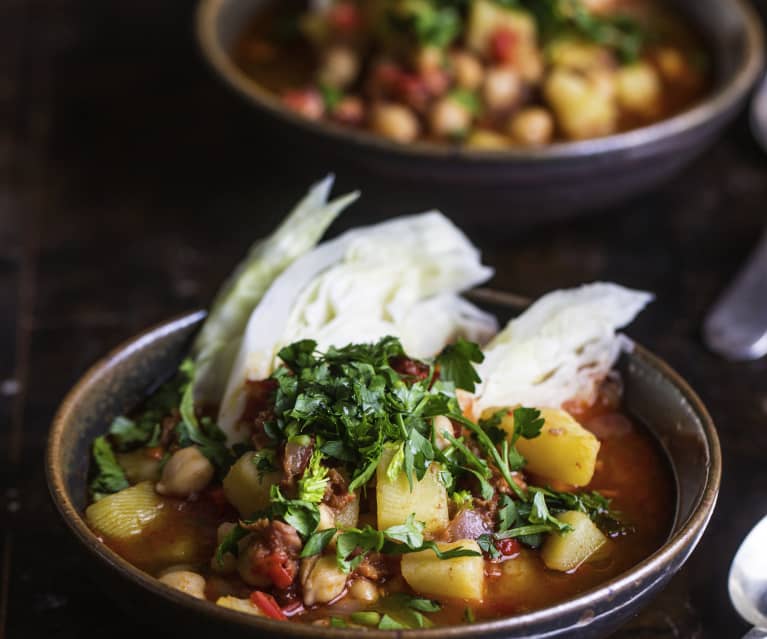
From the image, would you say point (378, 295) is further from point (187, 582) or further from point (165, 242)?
point (165, 242)

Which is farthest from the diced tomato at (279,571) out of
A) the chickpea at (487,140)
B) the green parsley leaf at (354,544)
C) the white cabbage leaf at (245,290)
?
the chickpea at (487,140)

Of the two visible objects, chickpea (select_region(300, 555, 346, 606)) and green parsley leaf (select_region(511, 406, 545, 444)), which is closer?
chickpea (select_region(300, 555, 346, 606))

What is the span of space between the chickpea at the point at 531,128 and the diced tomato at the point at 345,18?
2.71ft

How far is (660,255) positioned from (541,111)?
0.72 m

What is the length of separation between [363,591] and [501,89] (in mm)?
2628

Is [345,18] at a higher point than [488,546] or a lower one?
higher

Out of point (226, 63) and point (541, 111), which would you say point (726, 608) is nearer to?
point (541, 111)

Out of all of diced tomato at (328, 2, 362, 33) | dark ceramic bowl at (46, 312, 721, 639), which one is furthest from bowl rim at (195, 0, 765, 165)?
dark ceramic bowl at (46, 312, 721, 639)

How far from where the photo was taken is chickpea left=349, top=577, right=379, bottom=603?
2.39m

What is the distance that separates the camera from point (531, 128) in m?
4.41

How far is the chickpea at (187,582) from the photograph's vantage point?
93.0 inches

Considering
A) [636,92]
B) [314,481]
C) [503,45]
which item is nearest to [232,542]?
[314,481]

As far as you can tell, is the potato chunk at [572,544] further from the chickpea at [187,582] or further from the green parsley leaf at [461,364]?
the chickpea at [187,582]

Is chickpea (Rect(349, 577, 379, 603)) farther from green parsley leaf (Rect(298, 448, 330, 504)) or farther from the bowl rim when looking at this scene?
the bowl rim
